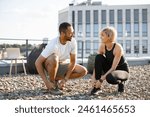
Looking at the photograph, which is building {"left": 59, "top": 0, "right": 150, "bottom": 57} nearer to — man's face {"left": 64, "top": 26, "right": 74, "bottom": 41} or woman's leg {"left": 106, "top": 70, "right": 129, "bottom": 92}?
woman's leg {"left": 106, "top": 70, "right": 129, "bottom": 92}

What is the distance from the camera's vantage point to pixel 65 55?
3955 mm

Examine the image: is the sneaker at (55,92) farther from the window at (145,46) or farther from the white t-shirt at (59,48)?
the window at (145,46)

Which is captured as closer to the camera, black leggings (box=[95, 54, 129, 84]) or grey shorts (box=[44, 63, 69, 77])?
black leggings (box=[95, 54, 129, 84])

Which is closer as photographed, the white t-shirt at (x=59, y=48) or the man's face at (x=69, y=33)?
the man's face at (x=69, y=33)

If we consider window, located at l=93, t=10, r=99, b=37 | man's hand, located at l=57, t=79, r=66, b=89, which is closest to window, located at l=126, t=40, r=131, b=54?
window, located at l=93, t=10, r=99, b=37

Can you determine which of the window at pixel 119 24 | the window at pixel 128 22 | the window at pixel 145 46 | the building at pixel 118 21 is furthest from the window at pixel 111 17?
the window at pixel 145 46

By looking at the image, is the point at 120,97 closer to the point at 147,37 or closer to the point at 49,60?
the point at 49,60

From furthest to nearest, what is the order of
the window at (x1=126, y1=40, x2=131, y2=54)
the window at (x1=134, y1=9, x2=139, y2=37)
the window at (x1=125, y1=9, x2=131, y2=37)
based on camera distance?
the window at (x1=125, y1=9, x2=131, y2=37) < the window at (x1=134, y1=9, x2=139, y2=37) < the window at (x1=126, y1=40, x2=131, y2=54)

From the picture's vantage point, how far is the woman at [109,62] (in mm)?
3764

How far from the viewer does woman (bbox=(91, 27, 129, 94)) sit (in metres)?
3.76

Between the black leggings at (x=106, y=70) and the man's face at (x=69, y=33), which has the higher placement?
the man's face at (x=69, y=33)

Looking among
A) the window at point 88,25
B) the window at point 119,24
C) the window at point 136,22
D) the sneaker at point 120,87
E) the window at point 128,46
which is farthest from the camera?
the window at point 88,25

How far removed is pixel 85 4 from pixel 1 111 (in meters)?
43.9

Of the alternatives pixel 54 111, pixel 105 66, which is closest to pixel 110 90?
pixel 105 66
